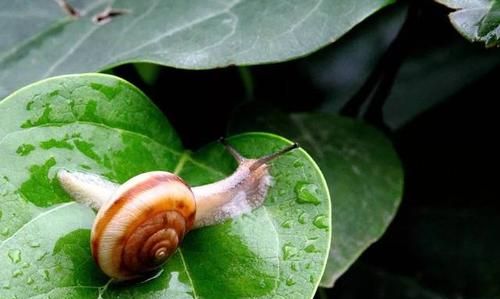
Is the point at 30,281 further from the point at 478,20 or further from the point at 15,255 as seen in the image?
the point at 478,20

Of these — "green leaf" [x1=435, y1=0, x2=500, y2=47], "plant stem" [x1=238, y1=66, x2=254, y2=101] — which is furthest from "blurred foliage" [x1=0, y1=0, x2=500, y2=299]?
"green leaf" [x1=435, y1=0, x2=500, y2=47]

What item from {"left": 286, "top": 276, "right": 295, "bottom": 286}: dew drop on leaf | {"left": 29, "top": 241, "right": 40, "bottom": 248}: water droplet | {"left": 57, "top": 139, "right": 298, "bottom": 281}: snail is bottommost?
{"left": 286, "top": 276, "right": 295, "bottom": 286}: dew drop on leaf

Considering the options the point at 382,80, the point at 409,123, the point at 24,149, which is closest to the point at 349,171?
the point at 382,80

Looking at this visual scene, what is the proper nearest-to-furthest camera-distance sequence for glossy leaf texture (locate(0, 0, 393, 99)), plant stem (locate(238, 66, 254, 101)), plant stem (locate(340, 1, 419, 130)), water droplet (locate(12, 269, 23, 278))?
1. water droplet (locate(12, 269, 23, 278))
2. glossy leaf texture (locate(0, 0, 393, 99))
3. plant stem (locate(340, 1, 419, 130))
4. plant stem (locate(238, 66, 254, 101))

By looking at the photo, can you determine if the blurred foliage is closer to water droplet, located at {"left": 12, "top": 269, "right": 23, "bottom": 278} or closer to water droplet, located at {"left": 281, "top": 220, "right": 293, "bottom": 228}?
water droplet, located at {"left": 281, "top": 220, "right": 293, "bottom": 228}

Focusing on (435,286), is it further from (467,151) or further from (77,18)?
(77,18)

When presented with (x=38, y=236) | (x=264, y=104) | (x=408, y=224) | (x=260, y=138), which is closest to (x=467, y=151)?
Answer: (x=408, y=224)

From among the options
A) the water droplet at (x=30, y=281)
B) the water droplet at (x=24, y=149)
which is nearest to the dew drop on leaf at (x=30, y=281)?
the water droplet at (x=30, y=281)
